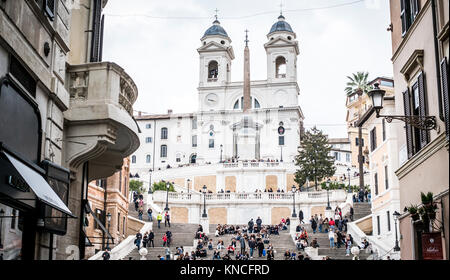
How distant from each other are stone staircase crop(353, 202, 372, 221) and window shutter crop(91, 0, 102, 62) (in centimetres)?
3646

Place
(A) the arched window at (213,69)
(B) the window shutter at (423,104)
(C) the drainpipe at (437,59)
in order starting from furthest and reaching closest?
(A) the arched window at (213,69) < (B) the window shutter at (423,104) < (C) the drainpipe at (437,59)

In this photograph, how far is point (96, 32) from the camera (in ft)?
53.9

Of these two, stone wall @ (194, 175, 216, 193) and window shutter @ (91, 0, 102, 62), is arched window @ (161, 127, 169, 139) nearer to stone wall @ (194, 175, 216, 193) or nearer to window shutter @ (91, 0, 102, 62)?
stone wall @ (194, 175, 216, 193)

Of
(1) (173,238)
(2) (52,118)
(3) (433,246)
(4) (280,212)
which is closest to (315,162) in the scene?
(4) (280,212)

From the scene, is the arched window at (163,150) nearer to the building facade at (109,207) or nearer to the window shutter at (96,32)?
the building facade at (109,207)

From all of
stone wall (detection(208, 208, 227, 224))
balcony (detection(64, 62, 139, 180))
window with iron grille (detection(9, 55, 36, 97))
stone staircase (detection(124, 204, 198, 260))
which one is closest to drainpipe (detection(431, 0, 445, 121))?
balcony (detection(64, 62, 139, 180))

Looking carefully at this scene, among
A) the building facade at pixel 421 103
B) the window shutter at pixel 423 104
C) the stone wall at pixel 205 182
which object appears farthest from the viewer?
the stone wall at pixel 205 182

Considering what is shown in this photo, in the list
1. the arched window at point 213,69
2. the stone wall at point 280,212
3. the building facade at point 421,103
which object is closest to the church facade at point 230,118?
the arched window at point 213,69

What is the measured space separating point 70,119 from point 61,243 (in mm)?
2759

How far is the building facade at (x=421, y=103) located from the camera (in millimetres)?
14148

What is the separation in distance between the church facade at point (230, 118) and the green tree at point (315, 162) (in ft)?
51.0

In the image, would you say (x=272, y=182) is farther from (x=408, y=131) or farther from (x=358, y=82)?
(x=408, y=131)
